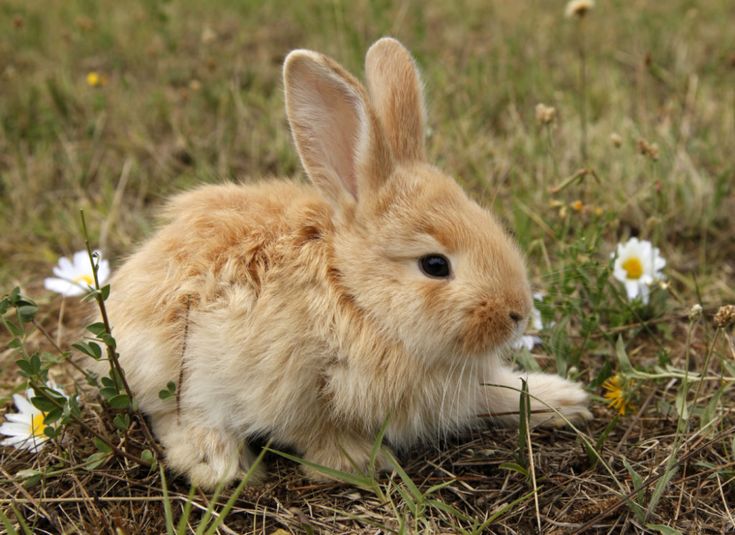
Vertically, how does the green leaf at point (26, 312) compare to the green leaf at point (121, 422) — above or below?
above

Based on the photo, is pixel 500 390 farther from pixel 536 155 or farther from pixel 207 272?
pixel 536 155

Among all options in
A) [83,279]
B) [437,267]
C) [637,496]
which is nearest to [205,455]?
[437,267]

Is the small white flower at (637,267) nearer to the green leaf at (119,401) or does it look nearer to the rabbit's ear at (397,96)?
the rabbit's ear at (397,96)

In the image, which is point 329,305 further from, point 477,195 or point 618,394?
point 477,195

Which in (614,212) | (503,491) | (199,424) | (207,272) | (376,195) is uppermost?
(376,195)

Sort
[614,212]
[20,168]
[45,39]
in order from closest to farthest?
[614,212], [20,168], [45,39]

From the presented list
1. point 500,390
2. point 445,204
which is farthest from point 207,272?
point 500,390

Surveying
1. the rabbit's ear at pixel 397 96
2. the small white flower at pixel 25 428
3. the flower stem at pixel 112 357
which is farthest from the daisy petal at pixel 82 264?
the rabbit's ear at pixel 397 96
